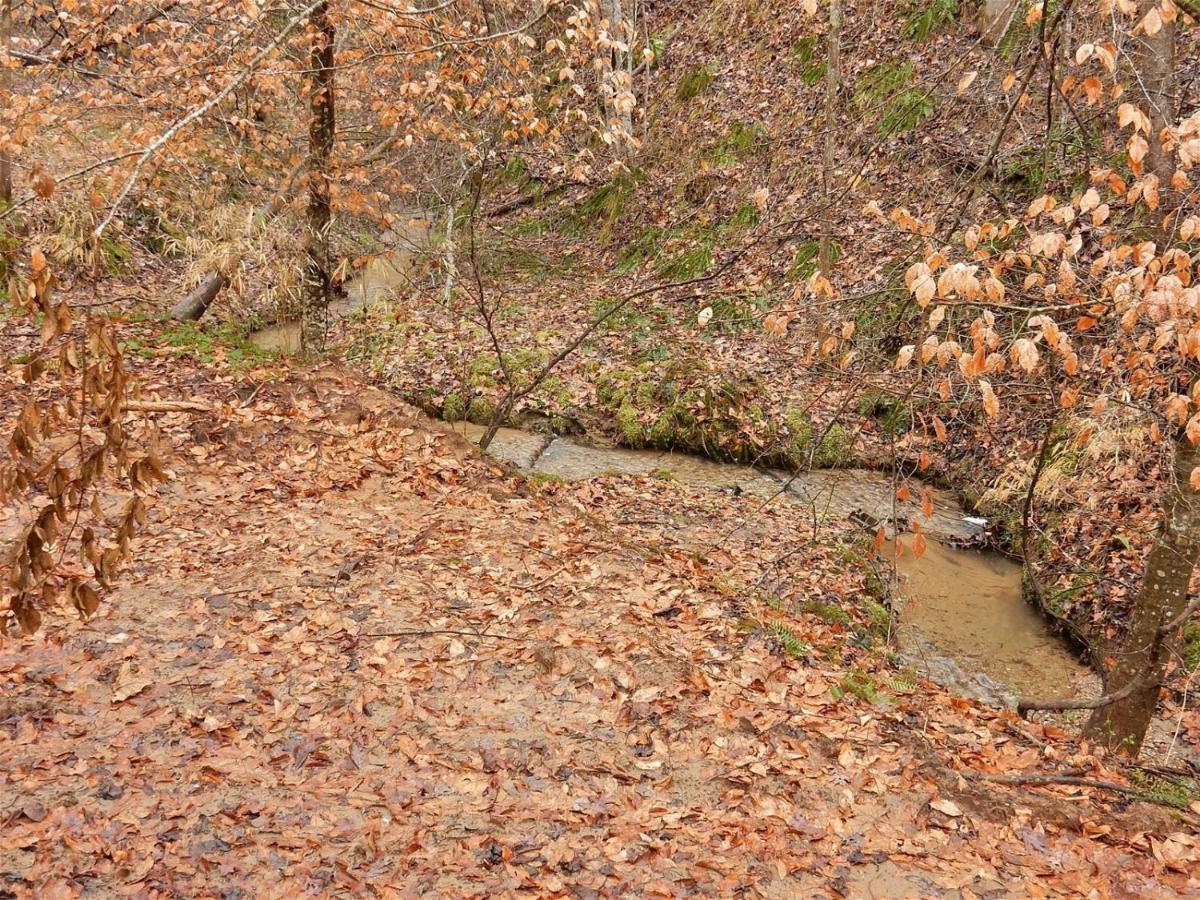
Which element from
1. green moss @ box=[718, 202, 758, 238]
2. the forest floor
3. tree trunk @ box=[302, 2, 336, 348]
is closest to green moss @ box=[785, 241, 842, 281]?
green moss @ box=[718, 202, 758, 238]

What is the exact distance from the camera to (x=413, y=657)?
5543mm

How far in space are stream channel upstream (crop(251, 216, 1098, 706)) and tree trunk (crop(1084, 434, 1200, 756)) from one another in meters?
1.63

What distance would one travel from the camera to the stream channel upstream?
286 inches

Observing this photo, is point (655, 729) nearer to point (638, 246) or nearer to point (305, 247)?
point (305, 247)

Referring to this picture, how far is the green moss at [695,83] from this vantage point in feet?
57.9

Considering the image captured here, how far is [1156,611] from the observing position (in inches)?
191

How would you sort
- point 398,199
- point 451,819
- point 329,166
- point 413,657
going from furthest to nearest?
point 398,199 → point 329,166 → point 413,657 → point 451,819

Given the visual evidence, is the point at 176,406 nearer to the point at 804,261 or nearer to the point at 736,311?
the point at 736,311

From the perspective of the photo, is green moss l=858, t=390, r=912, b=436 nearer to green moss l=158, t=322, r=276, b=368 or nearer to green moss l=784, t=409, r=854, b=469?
green moss l=784, t=409, r=854, b=469

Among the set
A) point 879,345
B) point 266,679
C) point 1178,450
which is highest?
point 1178,450

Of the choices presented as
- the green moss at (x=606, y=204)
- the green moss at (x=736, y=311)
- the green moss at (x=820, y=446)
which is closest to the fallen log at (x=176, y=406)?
the green moss at (x=820, y=446)

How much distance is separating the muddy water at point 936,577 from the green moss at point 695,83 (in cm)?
993

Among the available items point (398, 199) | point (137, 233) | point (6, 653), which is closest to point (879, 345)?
point (6, 653)

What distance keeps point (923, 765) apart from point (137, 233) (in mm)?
14689
